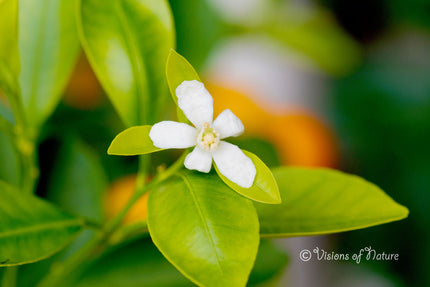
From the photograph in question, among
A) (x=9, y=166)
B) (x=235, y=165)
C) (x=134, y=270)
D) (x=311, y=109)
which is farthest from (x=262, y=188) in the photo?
(x=311, y=109)

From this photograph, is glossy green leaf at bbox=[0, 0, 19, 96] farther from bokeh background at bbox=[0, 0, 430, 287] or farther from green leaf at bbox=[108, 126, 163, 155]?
bokeh background at bbox=[0, 0, 430, 287]

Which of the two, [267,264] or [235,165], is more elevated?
[235,165]

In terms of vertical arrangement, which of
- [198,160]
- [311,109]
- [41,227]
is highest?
[198,160]

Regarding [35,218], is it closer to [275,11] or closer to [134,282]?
[134,282]

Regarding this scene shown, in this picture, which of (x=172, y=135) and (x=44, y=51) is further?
(x=44, y=51)

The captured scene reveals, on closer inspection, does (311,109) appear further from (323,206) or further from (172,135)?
(172,135)

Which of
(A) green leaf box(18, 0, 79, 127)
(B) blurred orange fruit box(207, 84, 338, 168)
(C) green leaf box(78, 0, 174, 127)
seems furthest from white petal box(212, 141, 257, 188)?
(B) blurred orange fruit box(207, 84, 338, 168)

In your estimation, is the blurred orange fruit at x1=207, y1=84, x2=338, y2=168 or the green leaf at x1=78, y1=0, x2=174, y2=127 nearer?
the green leaf at x1=78, y1=0, x2=174, y2=127
